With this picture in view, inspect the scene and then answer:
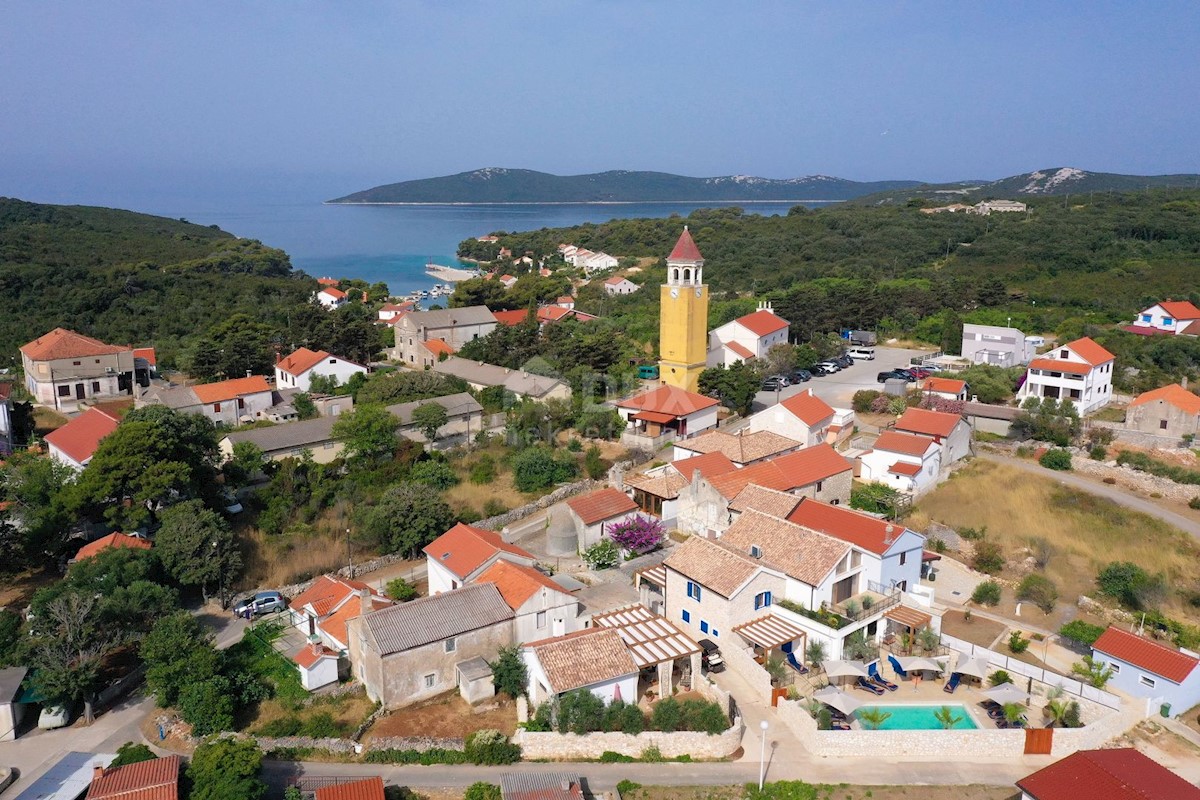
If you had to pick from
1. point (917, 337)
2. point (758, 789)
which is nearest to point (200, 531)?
point (758, 789)

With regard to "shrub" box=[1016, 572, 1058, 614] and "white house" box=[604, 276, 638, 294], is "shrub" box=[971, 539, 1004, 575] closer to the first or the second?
"shrub" box=[1016, 572, 1058, 614]

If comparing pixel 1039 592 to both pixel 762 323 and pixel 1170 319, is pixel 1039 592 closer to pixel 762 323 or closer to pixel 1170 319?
pixel 762 323

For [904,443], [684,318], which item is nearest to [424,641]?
[904,443]

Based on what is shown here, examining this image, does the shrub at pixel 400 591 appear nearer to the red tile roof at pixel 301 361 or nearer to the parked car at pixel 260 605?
the parked car at pixel 260 605

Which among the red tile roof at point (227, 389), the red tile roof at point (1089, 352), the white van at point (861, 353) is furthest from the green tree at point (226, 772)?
the white van at point (861, 353)

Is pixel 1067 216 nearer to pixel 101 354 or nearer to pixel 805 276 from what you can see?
pixel 805 276
